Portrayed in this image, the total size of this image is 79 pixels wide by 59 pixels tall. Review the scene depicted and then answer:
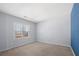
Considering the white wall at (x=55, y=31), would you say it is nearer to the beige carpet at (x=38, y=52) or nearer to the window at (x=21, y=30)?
the beige carpet at (x=38, y=52)

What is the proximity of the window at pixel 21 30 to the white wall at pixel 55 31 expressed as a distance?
139cm

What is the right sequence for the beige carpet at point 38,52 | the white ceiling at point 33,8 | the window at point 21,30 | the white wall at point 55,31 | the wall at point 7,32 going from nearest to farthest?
the white ceiling at point 33,8, the beige carpet at point 38,52, the wall at point 7,32, the window at point 21,30, the white wall at point 55,31

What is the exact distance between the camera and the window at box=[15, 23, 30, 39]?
4625mm

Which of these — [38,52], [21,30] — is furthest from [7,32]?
[38,52]

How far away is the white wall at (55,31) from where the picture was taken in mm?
4738

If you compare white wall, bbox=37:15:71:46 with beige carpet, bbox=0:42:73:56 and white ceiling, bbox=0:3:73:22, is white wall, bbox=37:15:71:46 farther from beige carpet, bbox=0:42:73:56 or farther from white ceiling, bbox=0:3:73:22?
white ceiling, bbox=0:3:73:22

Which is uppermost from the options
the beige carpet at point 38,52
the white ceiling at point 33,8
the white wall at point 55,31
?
the white ceiling at point 33,8

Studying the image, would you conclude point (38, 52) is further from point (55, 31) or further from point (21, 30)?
point (55, 31)

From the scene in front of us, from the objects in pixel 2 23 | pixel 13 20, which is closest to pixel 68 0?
pixel 2 23

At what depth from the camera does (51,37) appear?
5.60 meters

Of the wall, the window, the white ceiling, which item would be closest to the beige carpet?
the wall

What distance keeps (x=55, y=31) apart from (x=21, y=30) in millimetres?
2659

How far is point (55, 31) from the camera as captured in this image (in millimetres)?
5344

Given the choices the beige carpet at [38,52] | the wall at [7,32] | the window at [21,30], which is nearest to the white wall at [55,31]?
the beige carpet at [38,52]
